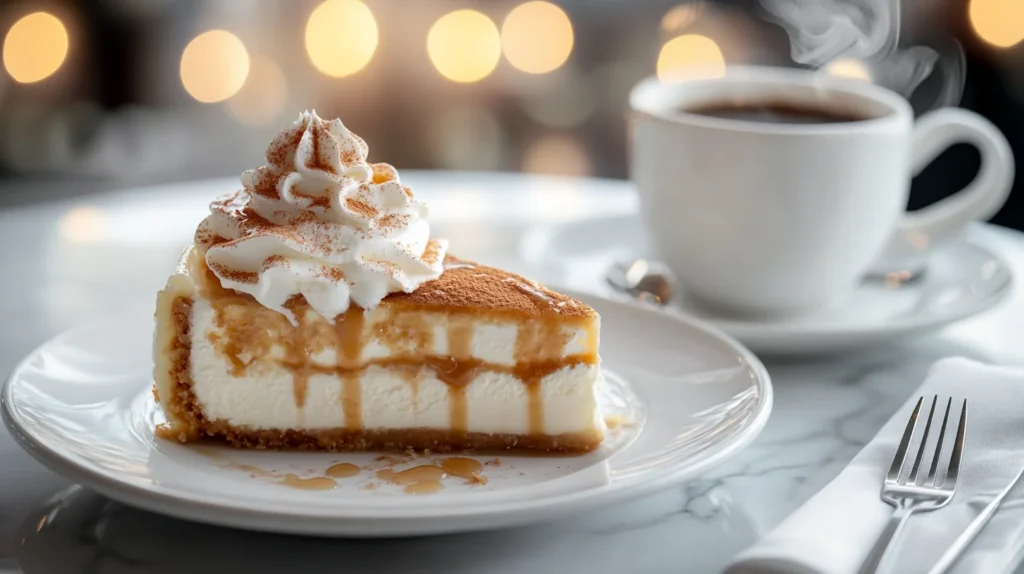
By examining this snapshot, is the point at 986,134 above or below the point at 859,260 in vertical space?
above

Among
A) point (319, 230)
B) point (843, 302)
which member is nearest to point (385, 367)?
point (319, 230)

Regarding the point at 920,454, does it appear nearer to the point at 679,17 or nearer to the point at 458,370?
A: the point at 458,370

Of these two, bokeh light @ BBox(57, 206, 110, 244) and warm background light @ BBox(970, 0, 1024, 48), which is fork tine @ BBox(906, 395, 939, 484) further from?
warm background light @ BBox(970, 0, 1024, 48)

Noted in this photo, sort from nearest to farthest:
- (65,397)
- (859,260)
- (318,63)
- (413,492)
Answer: (413,492), (65,397), (859,260), (318,63)

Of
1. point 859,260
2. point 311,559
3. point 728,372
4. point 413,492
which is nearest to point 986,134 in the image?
point 859,260

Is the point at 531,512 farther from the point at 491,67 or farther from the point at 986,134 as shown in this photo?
the point at 491,67

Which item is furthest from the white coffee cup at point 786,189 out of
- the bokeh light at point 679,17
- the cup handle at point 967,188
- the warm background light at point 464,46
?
the warm background light at point 464,46

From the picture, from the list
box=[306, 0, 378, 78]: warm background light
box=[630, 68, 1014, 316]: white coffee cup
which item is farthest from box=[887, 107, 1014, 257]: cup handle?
box=[306, 0, 378, 78]: warm background light
